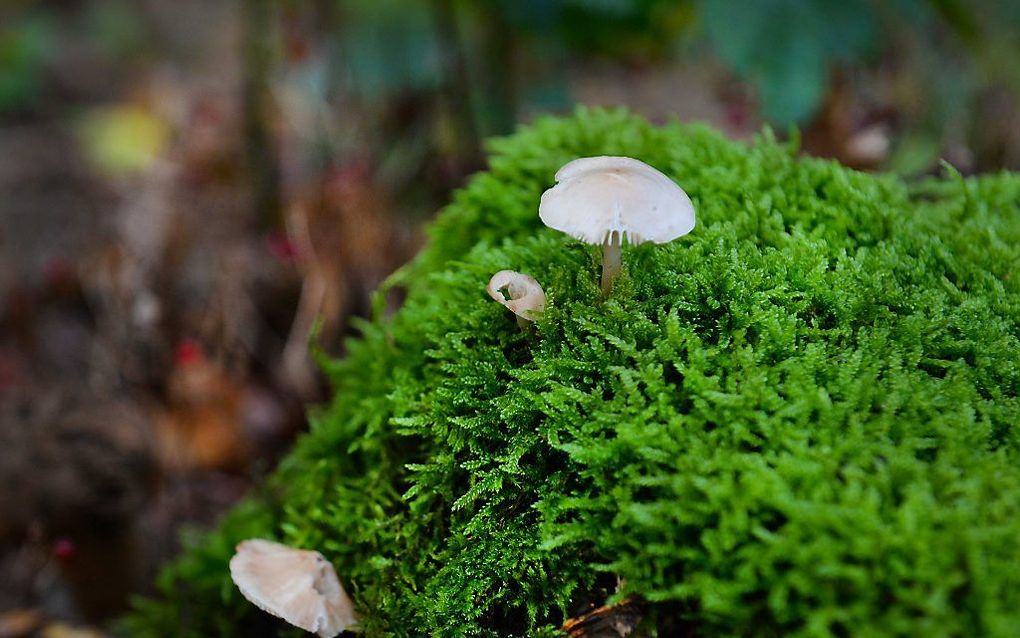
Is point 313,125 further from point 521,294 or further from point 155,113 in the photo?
point 521,294

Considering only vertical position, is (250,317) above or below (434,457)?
below

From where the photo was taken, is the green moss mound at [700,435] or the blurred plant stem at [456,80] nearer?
the green moss mound at [700,435]

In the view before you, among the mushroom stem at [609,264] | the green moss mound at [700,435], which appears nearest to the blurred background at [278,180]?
the green moss mound at [700,435]

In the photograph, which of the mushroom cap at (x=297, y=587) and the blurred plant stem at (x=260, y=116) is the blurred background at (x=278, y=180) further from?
the mushroom cap at (x=297, y=587)

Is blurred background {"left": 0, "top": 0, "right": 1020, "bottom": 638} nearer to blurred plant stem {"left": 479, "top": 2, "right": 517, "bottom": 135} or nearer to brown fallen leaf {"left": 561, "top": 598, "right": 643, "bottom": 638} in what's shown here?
blurred plant stem {"left": 479, "top": 2, "right": 517, "bottom": 135}

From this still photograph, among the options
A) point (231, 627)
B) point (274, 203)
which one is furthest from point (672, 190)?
point (274, 203)

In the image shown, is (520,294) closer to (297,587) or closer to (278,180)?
(297,587)
